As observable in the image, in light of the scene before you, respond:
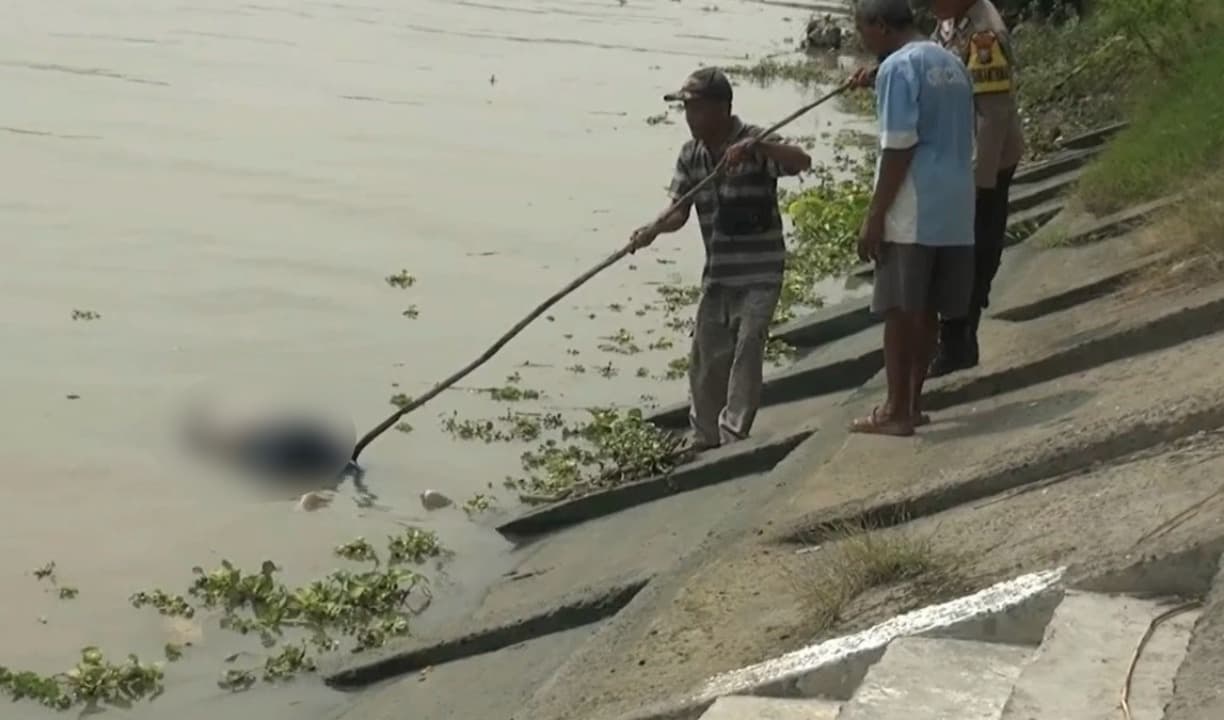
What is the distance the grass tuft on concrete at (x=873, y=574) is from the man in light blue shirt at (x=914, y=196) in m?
1.64

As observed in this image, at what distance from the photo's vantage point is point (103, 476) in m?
8.78

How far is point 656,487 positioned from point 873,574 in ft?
10.8

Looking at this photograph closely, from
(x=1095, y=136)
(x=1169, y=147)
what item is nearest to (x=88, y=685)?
(x=1169, y=147)

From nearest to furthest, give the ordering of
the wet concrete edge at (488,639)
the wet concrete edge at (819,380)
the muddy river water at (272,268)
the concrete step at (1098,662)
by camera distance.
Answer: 1. the concrete step at (1098,662)
2. the wet concrete edge at (488,639)
3. the muddy river water at (272,268)
4. the wet concrete edge at (819,380)

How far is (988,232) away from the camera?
293 inches

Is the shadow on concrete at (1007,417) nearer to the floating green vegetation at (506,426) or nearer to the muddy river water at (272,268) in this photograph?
the muddy river water at (272,268)

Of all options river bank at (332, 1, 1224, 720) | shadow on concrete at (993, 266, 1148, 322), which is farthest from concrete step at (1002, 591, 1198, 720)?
shadow on concrete at (993, 266, 1148, 322)

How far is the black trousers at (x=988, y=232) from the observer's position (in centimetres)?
732

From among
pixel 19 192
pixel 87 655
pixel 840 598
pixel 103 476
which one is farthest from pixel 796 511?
pixel 19 192

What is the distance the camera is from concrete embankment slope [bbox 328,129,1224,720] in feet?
13.2

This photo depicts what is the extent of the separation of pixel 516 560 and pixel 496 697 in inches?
86.2

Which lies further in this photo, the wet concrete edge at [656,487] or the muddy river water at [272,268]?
the muddy river water at [272,268]

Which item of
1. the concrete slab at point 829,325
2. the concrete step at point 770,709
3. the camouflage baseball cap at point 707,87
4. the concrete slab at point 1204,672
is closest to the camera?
the concrete slab at point 1204,672

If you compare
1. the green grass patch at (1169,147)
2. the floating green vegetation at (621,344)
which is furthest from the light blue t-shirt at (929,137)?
the floating green vegetation at (621,344)
